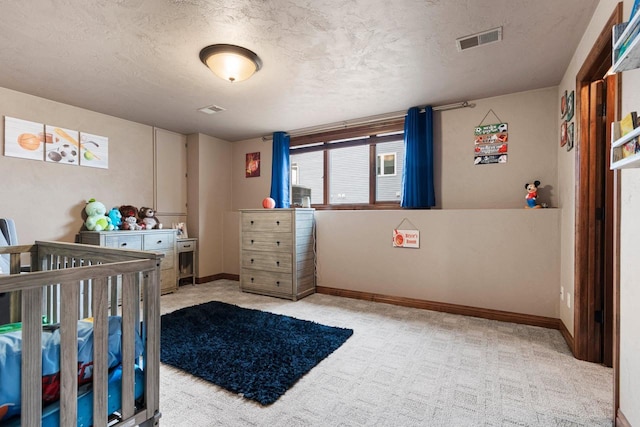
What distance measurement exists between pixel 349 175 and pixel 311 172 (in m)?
0.66

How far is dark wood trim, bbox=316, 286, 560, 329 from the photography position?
3.00m

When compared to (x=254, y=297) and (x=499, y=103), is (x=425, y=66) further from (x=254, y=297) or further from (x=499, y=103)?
(x=254, y=297)

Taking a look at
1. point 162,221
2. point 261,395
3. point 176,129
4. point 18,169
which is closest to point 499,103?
point 261,395

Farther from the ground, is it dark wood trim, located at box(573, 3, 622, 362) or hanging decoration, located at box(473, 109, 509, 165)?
hanging decoration, located at box(473, 109, 509, 165)

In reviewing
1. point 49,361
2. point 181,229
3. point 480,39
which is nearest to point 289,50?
point 480,39

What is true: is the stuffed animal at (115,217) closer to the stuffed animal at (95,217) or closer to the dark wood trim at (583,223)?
the stuffed animal at (95,217)

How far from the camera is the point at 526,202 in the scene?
3.20 metres

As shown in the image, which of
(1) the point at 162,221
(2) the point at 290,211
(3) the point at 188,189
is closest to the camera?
(2) the point at 290,211

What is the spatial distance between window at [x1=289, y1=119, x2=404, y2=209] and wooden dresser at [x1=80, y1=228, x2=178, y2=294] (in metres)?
2.02

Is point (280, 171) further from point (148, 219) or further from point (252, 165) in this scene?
point (148, 219)

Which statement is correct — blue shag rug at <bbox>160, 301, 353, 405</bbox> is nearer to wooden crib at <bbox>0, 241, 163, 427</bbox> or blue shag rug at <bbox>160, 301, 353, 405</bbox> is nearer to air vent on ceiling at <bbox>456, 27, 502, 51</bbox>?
wooden crib at <bbox>0, 241, 163, 427</bbox>

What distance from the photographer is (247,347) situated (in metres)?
2.49

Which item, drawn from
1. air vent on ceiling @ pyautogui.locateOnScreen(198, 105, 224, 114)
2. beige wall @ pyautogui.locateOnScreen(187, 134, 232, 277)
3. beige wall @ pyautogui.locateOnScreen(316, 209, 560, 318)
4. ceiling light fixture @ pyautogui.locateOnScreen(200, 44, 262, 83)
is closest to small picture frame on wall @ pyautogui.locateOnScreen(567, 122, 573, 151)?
beige wall @ pyautogui.locateOnScreen(316, 209, 560, 318)

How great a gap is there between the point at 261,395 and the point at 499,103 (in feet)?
11.6
